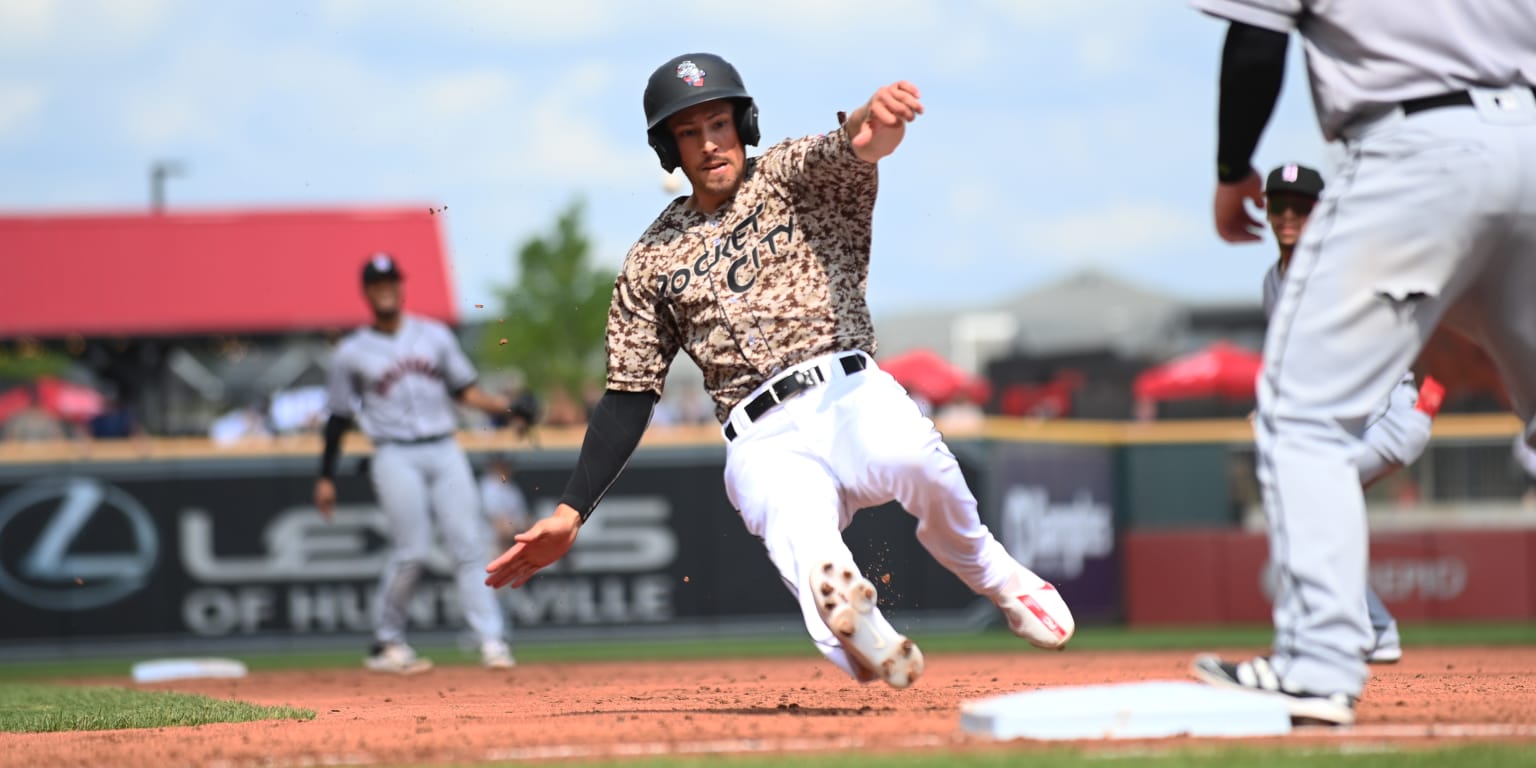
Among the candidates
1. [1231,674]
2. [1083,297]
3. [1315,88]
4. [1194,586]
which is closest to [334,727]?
[1231,674]

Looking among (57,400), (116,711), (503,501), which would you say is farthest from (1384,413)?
(57,400)

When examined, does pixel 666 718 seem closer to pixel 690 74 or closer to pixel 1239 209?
pixel 690 74

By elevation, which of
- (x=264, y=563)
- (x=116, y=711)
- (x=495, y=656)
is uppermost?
(x=116, y=711)

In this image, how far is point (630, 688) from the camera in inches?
307

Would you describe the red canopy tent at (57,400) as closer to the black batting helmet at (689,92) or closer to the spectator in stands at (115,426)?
the spectator in stands at (115,426)

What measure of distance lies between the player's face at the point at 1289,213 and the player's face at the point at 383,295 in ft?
16.4

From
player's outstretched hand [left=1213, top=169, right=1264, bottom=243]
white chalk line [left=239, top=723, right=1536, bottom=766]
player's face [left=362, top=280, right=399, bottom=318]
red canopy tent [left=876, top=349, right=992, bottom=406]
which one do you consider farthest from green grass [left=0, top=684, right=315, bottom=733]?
red canopy tent [left=876, top=349, right=992, bottom=406]

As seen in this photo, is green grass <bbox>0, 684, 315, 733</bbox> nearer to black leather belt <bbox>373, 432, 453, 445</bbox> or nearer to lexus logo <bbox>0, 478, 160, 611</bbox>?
black leather belt <bbox>373, 432, 453, 445</bbox>

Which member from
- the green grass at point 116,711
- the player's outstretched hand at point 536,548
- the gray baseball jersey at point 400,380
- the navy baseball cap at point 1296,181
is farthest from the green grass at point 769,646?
the player's outstretched hand at point 536,548

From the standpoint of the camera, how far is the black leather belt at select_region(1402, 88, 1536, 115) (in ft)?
12.3

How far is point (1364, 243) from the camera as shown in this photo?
3725mm

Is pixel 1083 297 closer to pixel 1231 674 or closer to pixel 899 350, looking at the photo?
pixel 899 350

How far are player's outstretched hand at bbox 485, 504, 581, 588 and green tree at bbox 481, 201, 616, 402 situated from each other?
3321 centimetres

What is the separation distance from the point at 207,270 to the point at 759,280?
973 inches
